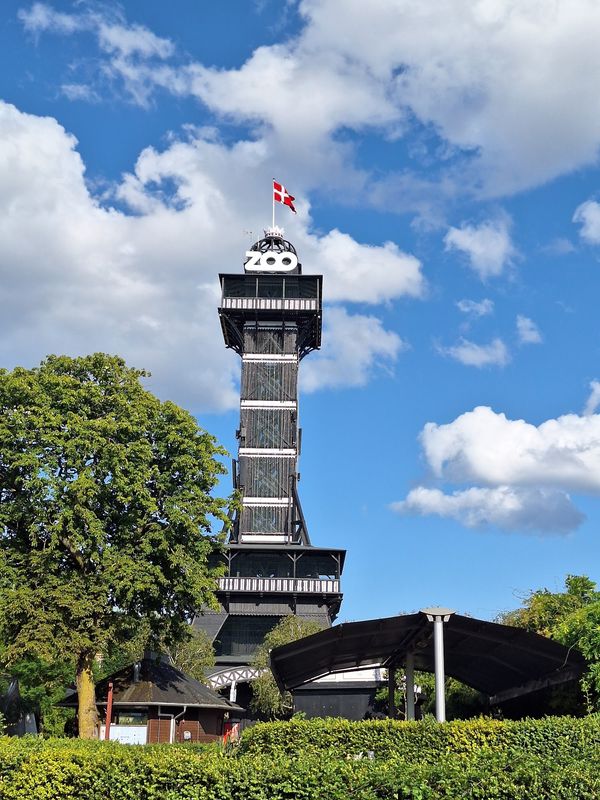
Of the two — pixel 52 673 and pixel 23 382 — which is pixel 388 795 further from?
pixel 52 673

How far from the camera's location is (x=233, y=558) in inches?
2576

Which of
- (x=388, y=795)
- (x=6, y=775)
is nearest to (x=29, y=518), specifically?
(x=6, y=775)

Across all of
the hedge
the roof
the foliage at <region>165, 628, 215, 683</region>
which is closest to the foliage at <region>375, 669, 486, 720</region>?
the roof

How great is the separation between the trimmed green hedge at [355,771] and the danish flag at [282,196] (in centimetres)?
6207

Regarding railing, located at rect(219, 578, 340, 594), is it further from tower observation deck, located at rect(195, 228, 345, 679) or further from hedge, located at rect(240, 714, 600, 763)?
hedge, located at rect(240, 714, 600, 763)

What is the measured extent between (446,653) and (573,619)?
12.8ft

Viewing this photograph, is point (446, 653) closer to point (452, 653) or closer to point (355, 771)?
point (452, 653)

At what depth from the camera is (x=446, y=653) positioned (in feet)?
80.8

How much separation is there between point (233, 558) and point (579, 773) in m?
55.9

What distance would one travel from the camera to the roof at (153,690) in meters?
37.1

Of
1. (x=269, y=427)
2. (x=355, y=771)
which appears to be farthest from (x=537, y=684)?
(x=269, y=427)

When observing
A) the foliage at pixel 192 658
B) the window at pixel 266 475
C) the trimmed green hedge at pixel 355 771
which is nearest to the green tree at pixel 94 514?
the foliage at pixel 192 658

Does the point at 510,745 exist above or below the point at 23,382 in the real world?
below

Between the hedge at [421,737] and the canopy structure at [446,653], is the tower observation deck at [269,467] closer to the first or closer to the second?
the canopy structure at [446,653]
